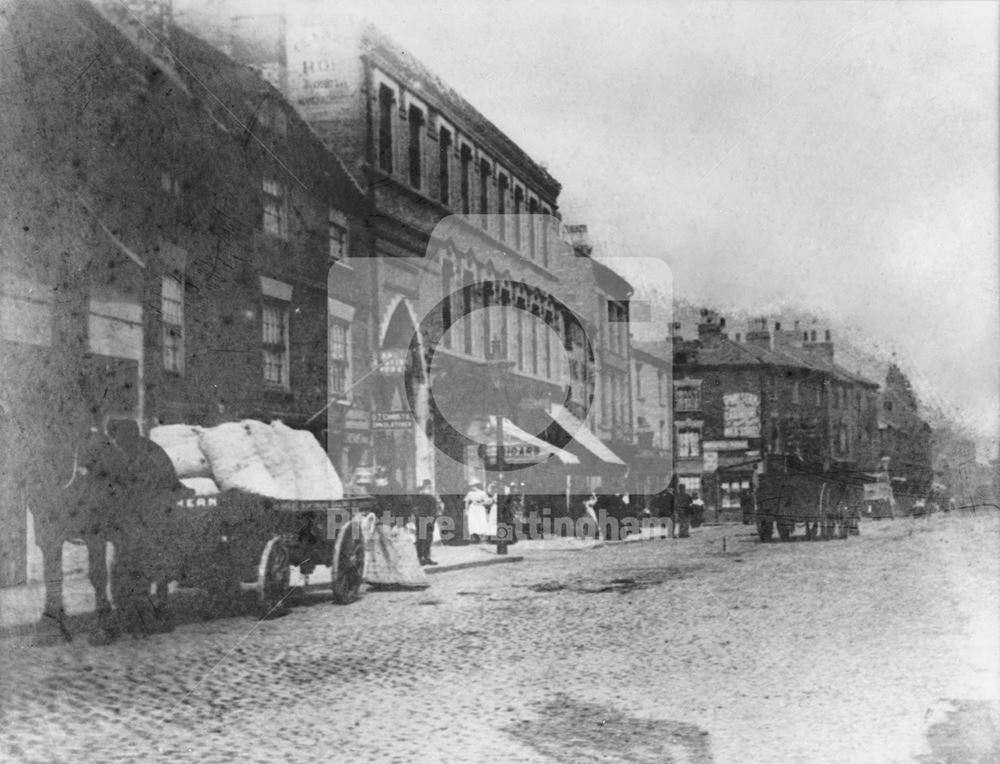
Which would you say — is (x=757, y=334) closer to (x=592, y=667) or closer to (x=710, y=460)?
(x=710, y=460)

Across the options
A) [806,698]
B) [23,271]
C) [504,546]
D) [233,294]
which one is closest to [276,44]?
[233,294]

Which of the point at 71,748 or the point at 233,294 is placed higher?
the point at 233,294

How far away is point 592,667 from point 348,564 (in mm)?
1562

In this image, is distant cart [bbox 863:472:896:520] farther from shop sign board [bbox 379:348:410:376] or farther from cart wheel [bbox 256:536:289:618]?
cart wheel [bbox 256:536:289:618]

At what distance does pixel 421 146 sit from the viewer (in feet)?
18.3

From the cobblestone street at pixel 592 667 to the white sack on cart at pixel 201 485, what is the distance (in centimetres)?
75

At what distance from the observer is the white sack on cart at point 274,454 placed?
5.41 m

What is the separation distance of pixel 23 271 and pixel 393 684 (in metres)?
2.96

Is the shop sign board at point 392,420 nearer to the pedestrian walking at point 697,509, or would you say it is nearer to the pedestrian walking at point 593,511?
the pedestrian walking at point 593,511

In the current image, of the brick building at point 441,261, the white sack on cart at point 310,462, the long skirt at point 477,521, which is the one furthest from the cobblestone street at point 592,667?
the brick building at point 441,261

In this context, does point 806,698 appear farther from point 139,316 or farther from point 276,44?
point 276,44

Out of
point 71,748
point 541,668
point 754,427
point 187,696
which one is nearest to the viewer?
point 71,748

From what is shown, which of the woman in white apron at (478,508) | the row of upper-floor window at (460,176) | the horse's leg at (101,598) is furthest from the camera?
the row of upper-floor window at (460,176)

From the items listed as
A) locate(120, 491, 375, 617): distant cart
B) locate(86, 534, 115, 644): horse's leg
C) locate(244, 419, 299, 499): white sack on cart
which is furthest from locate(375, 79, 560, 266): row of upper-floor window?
locate(86, 534, 115, 644): horse's leg
